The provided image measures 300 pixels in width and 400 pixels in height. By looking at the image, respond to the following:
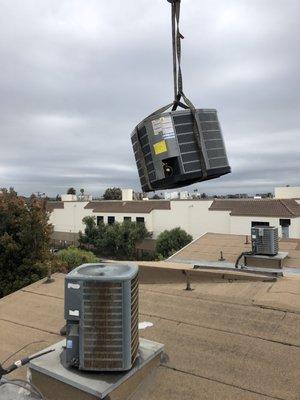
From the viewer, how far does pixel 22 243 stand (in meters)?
19.6

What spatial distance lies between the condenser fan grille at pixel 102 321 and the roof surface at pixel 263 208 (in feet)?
115

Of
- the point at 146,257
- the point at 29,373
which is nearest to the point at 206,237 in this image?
the point at 29,373

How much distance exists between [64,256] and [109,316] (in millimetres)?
27069

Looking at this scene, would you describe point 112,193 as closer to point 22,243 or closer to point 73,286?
point 22,243

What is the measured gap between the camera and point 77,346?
111 inches

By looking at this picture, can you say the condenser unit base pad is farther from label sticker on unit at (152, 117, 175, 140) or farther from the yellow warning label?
label sticker on unit at (152, 117, 175, 140)

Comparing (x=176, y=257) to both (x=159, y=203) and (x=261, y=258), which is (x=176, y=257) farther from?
(x=159, y=203)

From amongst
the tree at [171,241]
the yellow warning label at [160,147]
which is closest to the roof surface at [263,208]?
the tree at [171,241]

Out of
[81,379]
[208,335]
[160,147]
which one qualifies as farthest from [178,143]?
[208,335]

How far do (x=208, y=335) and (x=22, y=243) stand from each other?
17182 mm

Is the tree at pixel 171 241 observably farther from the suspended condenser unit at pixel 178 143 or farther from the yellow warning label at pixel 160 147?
the yellow warning label at pixel 160 147

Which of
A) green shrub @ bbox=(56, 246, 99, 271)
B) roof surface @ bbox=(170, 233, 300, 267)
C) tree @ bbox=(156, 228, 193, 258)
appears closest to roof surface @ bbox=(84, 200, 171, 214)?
tree @ bbox=(156, 228, 193, 258)

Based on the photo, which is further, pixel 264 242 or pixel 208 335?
pixel 264 242

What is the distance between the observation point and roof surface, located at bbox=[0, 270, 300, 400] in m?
3.12
